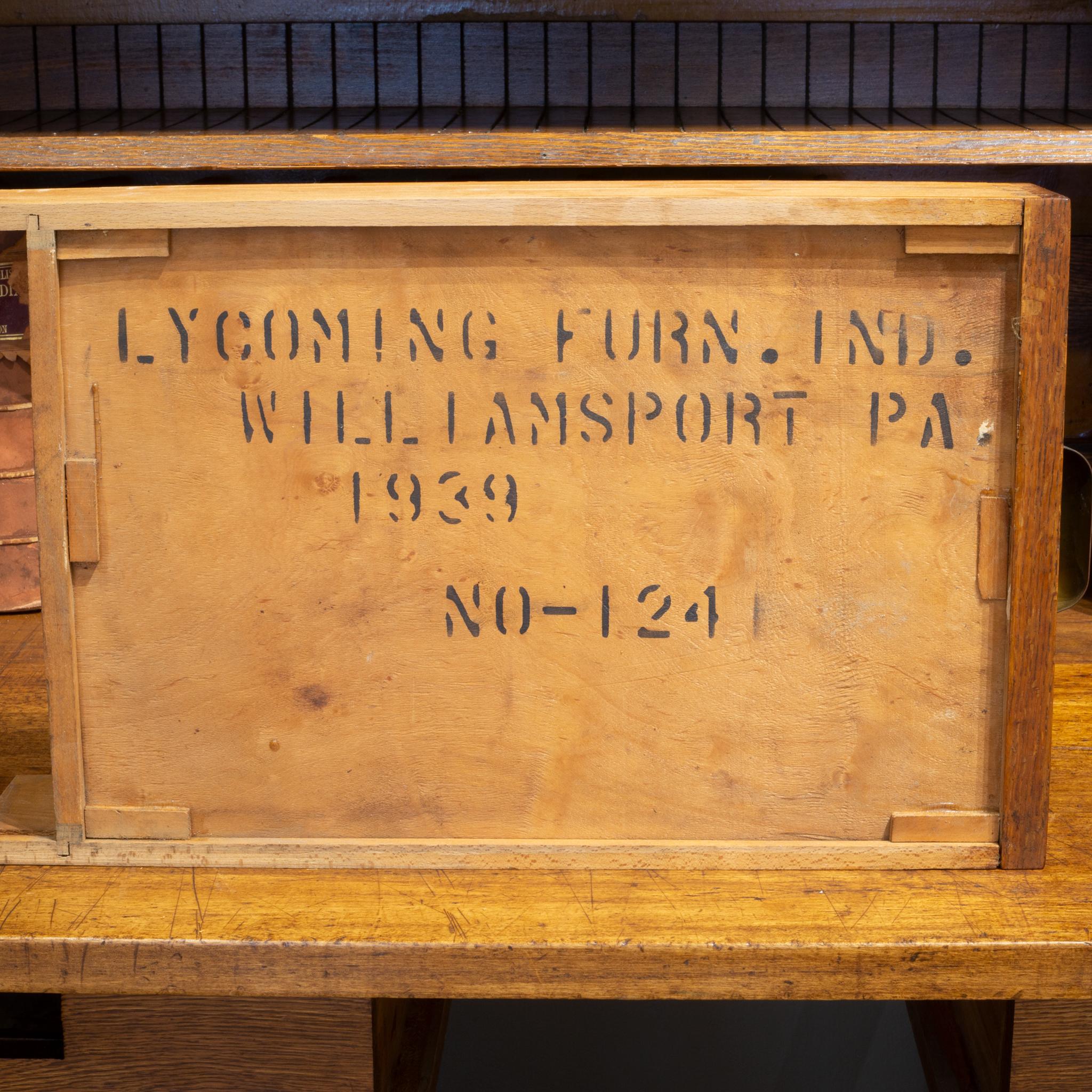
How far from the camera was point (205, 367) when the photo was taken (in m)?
0.84

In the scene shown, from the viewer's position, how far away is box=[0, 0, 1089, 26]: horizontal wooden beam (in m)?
1.59

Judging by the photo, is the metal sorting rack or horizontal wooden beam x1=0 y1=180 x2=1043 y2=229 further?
the metal sorting rack

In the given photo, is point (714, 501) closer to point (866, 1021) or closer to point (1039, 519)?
point (1039, 519)

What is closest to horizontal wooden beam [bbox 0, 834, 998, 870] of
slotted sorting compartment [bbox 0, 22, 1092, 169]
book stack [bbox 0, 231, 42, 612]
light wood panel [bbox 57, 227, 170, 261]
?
light wood panel [bbox 57, 227, 170, 261]

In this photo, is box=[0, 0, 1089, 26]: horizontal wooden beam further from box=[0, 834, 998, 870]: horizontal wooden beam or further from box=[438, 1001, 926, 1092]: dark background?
box=[438, 1001, 926, 1092]: dark background

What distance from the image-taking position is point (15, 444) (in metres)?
1.38

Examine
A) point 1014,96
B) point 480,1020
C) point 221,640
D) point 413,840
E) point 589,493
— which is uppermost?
point 1014,96

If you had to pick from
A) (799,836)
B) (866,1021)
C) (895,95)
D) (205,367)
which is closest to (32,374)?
(205,367)

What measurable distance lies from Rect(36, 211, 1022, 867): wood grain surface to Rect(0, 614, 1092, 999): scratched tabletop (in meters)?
0.04

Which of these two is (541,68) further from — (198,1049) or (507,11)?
(198,1049)

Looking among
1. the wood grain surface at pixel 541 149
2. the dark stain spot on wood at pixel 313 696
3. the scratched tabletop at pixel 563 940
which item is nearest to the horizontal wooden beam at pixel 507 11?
the wood grain surface at pixel 541 149

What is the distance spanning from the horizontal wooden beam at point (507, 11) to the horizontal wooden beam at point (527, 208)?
881 mm

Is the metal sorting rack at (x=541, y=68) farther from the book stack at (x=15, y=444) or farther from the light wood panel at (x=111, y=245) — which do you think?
the light wood panel at (x=111, y=245)

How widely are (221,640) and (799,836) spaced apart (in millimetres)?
454
